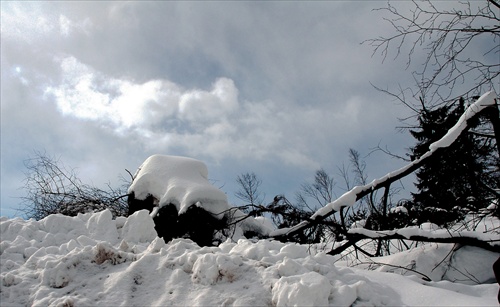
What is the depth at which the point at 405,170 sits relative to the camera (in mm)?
5203

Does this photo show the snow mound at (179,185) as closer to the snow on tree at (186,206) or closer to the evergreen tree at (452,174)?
the snow on tree at (186,206)

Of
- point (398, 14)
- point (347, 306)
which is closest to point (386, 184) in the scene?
point (398, 14)

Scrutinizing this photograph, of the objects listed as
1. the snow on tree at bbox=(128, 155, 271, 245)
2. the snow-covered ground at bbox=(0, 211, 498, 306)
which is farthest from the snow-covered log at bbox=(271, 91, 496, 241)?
the snow-covered ground at bbox=(0, 211, 498, 306)

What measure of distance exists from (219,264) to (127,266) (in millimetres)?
899

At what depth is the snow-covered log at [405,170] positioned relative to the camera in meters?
4.80

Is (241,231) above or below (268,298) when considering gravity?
above

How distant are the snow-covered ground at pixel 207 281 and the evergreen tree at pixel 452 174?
1.39 meters

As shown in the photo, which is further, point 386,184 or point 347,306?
point 386,184

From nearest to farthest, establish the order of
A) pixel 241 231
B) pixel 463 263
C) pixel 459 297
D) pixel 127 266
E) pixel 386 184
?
pixel 459 297
pixel 127 266
pixel 463 263
pixel 386 184
pixel 241 231

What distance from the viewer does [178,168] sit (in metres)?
6.75

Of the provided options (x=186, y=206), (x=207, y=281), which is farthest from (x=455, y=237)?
(x=186, y=206)

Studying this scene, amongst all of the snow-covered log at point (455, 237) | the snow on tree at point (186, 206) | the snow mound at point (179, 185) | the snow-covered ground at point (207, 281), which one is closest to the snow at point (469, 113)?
the snow-covered log at point (455, 237)

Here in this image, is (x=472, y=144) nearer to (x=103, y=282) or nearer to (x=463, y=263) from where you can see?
(x=463, y=263)

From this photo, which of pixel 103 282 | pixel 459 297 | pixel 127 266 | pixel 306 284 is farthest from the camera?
pixel 127 266
